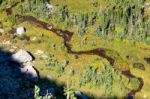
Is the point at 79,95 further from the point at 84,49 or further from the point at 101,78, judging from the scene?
the point at 84,49

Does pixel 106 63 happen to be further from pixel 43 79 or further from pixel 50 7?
pixel 50 7

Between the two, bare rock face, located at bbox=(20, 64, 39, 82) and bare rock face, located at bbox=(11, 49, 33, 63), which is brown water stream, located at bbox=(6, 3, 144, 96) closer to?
bare rock face, located at bbox=(11, 49, 33, 63)

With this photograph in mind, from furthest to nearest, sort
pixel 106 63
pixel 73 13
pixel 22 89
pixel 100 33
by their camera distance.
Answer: pixel 73 13
pixel 100 33
pixel 106 63
pixel 22 89

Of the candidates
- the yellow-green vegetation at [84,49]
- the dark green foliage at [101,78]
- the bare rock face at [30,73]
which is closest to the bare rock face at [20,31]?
the yellow-green vegetation at [84,49]

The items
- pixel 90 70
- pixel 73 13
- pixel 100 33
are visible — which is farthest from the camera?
pixel 73 13

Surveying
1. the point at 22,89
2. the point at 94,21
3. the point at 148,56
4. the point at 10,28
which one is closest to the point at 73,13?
the point at 94,21

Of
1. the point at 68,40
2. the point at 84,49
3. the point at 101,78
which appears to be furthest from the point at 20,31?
the point at 101,78
